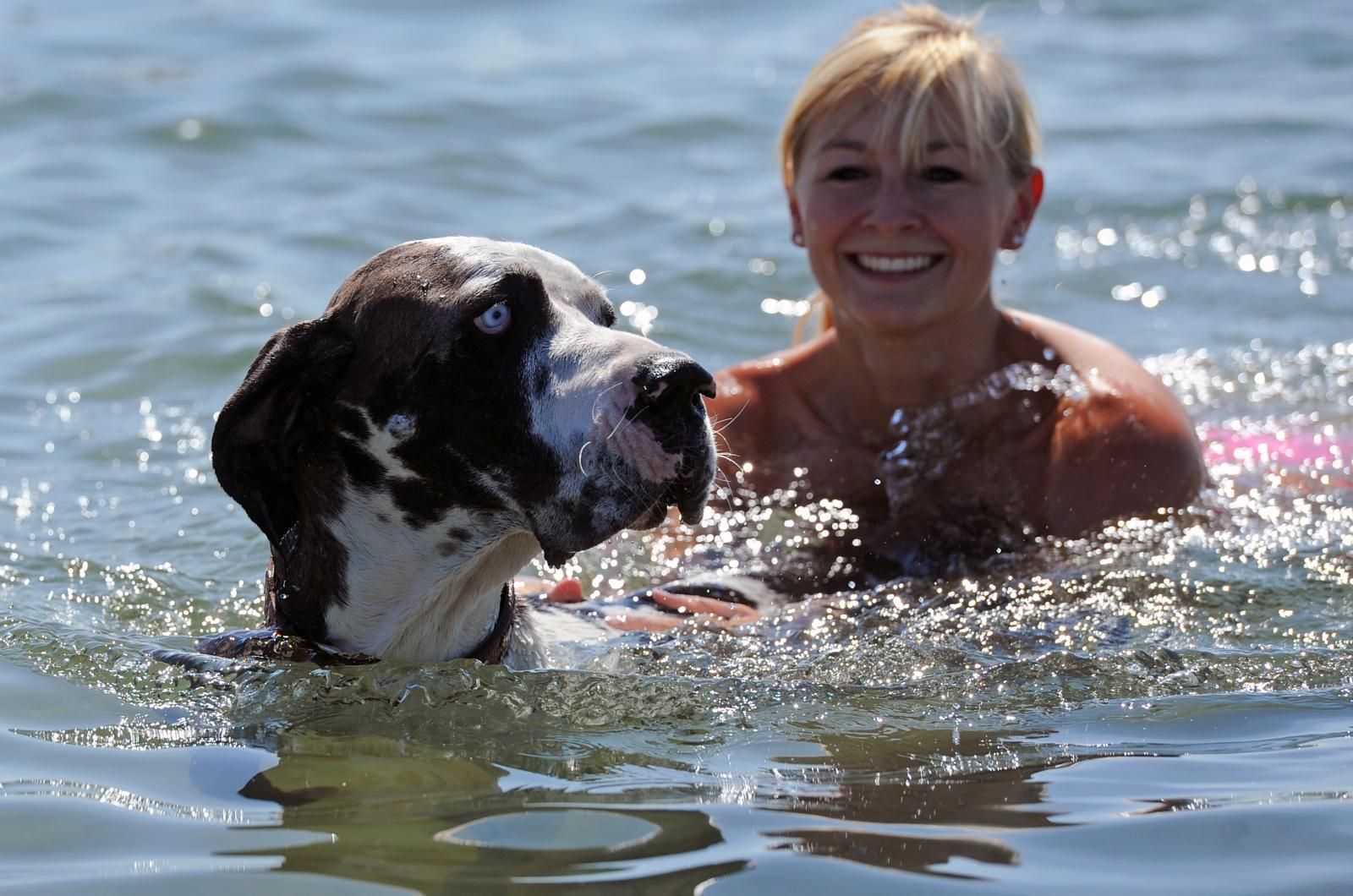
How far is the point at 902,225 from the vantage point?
5719 mm

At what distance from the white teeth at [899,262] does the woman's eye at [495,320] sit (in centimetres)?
222

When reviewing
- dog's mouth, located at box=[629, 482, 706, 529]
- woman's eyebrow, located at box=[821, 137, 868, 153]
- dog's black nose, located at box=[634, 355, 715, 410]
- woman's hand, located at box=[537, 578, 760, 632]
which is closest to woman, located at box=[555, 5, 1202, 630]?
woman's eyebrow, located at box=[821, 137, 868, 153]

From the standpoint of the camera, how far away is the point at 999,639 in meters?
4.86

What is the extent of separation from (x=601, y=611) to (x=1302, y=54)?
1068 cm

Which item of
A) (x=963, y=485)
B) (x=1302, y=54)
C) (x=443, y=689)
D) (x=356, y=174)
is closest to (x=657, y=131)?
(x=356, y=174)

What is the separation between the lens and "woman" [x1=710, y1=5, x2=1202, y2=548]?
226 inches

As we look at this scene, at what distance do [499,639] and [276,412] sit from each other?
78cm

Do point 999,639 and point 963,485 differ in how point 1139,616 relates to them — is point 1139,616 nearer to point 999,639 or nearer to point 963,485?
point 999,639

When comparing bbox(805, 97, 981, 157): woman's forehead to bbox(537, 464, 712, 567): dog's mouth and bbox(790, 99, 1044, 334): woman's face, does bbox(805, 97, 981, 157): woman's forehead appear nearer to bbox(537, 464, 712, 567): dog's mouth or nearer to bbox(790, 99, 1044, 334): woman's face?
bbox(790, 99, 1044, 334): woman's face

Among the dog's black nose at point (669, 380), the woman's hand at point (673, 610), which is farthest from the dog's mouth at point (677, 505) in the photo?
the woman's hand at point (673, 610)

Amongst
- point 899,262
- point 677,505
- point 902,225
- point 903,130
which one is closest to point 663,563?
point 899,262

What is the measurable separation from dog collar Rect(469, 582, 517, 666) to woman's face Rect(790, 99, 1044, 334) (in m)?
2.00

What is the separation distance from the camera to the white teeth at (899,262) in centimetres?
579

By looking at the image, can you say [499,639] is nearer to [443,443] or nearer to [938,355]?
[443,443]
